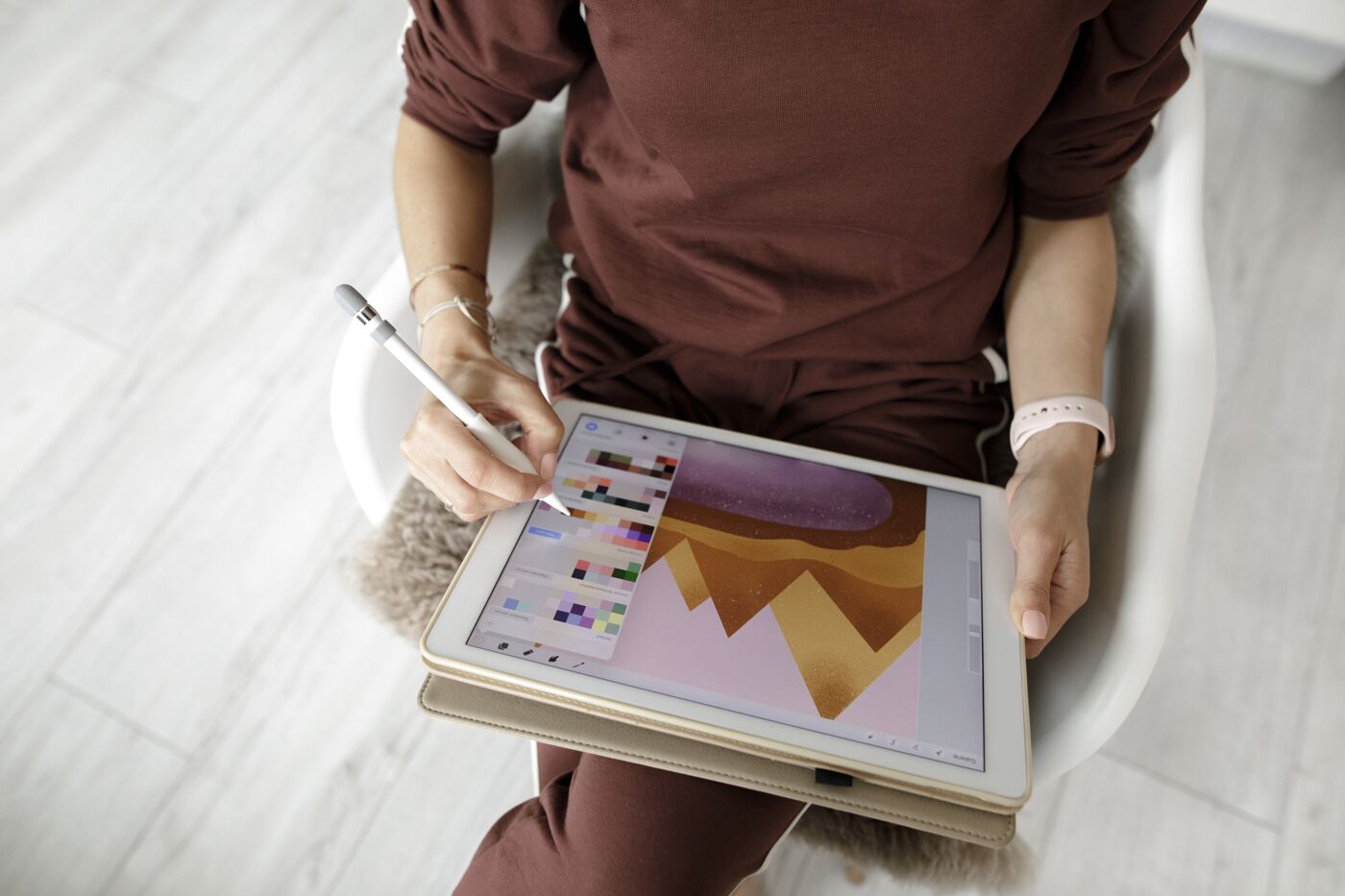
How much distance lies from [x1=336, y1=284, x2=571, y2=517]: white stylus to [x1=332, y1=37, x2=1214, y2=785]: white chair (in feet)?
0.48

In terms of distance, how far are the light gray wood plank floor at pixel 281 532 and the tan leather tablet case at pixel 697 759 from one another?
0.44 m

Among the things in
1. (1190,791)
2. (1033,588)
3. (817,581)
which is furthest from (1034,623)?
(1190,791)

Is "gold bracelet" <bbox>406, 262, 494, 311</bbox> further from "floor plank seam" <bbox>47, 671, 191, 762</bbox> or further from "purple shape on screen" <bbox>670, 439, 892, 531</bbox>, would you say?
"floor plank seam" <bbox>47, 671, 191, 762</bbox>

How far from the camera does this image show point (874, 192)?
0.62m

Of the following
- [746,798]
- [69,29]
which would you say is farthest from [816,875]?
[69,29]

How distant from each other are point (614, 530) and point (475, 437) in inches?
4.3

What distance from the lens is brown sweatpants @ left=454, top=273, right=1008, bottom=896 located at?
596 millimetres

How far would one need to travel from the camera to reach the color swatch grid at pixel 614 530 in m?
0.60

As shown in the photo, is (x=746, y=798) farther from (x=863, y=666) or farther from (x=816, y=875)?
(x=816, y=875)

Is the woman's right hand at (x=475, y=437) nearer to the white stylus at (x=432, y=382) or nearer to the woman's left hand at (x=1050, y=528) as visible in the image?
the white stylus at (x=432, y=382)

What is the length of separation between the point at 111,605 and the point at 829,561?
94cm

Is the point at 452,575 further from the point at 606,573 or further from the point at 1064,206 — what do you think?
the point at 1064,206

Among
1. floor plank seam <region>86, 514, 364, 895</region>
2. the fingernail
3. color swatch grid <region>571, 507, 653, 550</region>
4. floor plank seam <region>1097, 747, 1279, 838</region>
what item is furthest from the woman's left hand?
floor plank seam <region>86, 514, 364, 895</region>

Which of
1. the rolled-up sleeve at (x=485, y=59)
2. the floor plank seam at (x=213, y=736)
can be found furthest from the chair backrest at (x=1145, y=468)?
the floor plank seam at (x=213, y=736)
